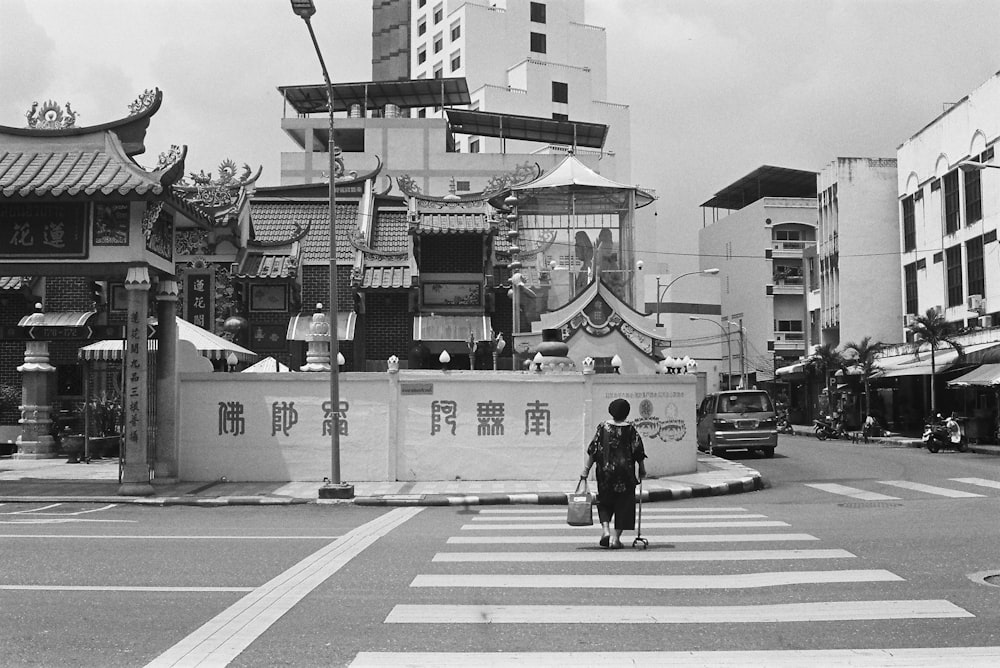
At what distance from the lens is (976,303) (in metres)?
36.7

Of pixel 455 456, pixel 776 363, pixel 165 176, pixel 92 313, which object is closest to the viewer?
pixel 165 176

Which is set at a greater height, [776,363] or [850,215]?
[850,215]

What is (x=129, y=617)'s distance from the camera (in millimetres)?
7469

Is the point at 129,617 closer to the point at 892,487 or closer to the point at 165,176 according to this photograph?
the point at 165,176

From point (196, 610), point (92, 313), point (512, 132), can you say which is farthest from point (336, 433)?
point (512, 132)

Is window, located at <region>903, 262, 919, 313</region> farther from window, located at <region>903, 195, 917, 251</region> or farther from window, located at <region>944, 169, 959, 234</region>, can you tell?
window, located at <region>944, 169, 959, 234</region>

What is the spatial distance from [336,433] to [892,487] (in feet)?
33.9

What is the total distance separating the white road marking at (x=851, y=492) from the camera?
639 inches

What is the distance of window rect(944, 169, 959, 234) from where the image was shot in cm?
3906

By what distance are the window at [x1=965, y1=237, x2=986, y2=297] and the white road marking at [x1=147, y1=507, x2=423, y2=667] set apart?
32331mm

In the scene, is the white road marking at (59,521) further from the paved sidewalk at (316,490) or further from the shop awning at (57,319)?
the shop awning at (57,319)

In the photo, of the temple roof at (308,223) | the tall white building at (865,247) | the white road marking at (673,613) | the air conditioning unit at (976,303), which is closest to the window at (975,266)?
the air conditioning unit at (976,303)

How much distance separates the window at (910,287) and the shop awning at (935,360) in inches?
98.0

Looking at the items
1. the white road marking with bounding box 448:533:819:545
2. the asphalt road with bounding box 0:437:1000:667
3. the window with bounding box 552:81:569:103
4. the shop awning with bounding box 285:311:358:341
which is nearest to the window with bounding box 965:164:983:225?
the shop awning with bounding box 285:311:358:341
